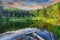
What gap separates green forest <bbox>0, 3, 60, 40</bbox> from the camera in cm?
234

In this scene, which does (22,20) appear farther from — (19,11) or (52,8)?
(52,8)

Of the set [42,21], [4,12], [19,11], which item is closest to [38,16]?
[42,21]

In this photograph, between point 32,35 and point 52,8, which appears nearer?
point 32,35

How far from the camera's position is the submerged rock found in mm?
2289

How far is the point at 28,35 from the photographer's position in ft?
7.59

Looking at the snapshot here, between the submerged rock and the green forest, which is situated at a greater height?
the green forest

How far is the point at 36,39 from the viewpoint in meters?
2.29

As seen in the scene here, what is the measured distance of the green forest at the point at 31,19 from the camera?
2344 mm

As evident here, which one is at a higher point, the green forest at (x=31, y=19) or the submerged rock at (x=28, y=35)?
the green forest at (x=31, y=19)

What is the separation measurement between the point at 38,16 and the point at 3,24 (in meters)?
0.41

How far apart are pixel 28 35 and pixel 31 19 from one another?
0.20 meters

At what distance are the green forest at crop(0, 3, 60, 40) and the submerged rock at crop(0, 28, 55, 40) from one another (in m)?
0.04

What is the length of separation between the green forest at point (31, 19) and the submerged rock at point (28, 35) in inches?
1.7

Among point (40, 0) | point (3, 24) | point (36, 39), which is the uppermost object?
point (40, 0)
